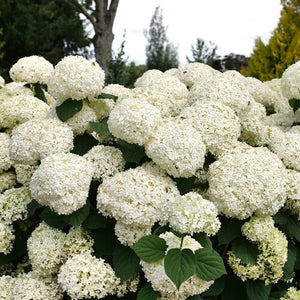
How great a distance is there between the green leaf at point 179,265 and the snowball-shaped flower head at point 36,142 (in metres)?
0.92

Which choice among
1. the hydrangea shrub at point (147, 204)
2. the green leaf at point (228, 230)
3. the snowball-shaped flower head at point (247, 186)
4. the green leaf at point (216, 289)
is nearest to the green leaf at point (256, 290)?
the hydrangea shrub at point (147, 204)

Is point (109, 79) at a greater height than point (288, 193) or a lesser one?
greater

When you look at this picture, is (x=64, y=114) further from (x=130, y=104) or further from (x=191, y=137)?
(x=191, y=137)

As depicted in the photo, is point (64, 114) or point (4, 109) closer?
point (64, 114)

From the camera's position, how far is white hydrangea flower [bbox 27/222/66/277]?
1.81m

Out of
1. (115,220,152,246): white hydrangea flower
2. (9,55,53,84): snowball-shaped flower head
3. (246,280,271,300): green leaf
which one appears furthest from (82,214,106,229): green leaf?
(9,55,53,84): snowball-shaped flower head

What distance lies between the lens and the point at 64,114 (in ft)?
6.82

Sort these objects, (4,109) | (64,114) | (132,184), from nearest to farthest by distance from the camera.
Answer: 1. (132,184)
2. (64,114)
3. (4,109)

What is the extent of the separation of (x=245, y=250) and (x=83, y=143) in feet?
3.93

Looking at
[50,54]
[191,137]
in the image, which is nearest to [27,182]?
[191,137]

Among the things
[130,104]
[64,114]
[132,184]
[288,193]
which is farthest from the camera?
[64,114]

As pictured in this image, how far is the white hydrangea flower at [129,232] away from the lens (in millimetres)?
1688

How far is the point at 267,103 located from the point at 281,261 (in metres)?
1.63

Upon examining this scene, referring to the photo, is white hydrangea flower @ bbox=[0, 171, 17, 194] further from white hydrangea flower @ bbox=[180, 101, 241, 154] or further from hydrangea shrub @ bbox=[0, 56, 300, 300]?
white hydrangea flower @ bbox=[180, 101, 241, 154]
